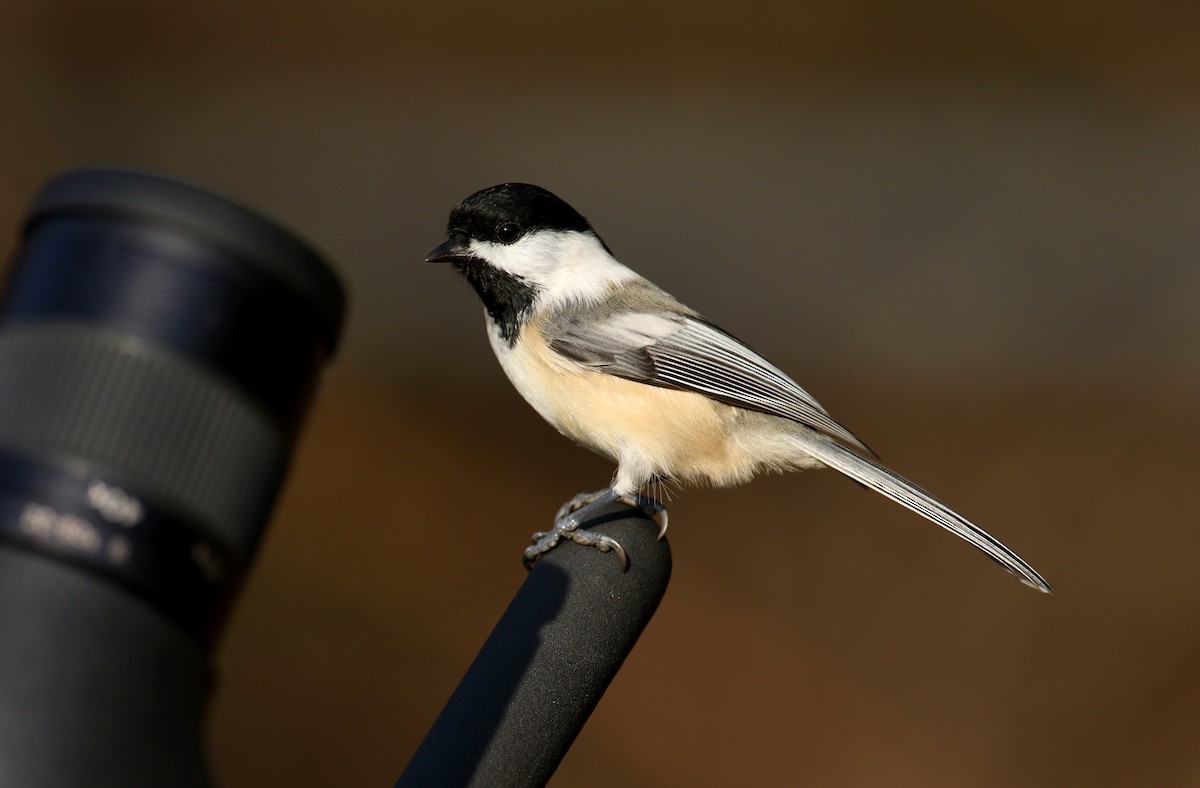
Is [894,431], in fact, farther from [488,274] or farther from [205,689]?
[205,689]

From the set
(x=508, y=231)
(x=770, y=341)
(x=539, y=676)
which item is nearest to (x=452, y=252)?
(x=508, y=231)

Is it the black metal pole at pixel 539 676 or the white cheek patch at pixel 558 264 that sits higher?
the white cheek patch at pixel 558 264

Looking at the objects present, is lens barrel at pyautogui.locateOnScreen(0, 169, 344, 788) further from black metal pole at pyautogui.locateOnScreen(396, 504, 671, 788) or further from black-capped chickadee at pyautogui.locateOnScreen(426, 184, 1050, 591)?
black-capped chickadee at pyautogui.locateOnScreen(426, 184, 1050, 591)

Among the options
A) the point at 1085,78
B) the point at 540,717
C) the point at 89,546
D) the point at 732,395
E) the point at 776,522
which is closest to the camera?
the point at 89,546

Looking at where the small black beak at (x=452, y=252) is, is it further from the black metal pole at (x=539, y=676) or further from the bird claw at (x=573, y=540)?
the black metal pole at (x=539, y=676)

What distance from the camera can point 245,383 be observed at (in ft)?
1.37

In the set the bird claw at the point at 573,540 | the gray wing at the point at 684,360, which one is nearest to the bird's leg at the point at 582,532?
the bird claw at the point at 573,540

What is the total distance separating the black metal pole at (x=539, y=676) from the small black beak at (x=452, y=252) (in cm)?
57

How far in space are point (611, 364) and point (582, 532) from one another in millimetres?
410

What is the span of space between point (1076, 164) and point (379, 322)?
1.74m

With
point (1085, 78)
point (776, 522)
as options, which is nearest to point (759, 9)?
point (1085, 78)

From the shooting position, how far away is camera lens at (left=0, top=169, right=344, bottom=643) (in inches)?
15.0

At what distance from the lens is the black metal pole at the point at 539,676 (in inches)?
17.2

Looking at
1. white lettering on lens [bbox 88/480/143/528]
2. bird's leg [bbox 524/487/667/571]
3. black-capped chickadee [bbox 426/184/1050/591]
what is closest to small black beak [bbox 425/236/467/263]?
black-capped chickadee [bbox 426/184/1050/591]
